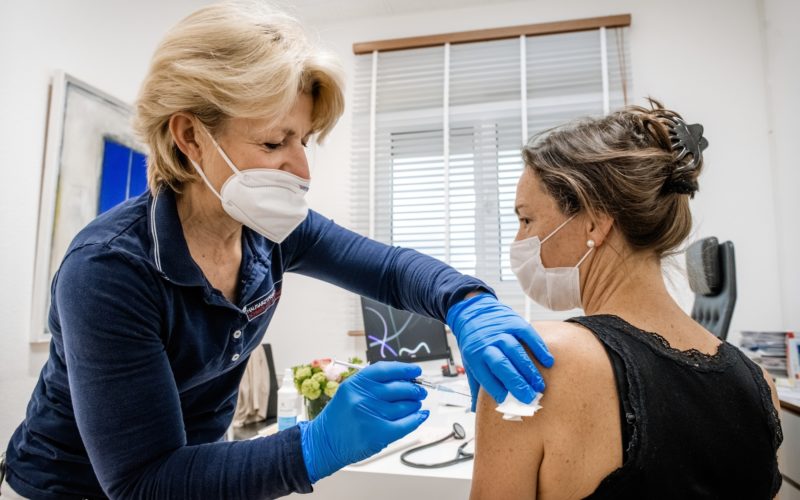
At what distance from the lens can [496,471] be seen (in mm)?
834

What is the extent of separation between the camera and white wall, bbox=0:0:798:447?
6.33ft

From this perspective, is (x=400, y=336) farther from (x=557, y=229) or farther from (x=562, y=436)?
(x=562, y=436)

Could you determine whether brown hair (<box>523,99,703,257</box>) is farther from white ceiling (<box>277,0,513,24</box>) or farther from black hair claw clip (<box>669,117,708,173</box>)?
white ceiling (<box>277,0,513,24</box>)

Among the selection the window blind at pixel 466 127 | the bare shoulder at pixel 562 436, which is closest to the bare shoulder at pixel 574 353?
the bare shoulder at pixel 562 436

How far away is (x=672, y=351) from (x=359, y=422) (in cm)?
54

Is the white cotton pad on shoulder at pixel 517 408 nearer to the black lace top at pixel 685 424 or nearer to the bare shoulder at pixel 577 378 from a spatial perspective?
the bare shoulder at pixel 577 378

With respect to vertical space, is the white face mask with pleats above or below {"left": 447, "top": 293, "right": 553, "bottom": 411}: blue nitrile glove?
above

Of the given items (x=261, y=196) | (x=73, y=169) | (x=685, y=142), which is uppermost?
(x=73, y=169)

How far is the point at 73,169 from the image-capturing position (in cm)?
213

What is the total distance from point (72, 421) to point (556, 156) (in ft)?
3.73

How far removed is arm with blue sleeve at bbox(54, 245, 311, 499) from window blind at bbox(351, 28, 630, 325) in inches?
99.0

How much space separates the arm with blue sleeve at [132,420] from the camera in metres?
0.74

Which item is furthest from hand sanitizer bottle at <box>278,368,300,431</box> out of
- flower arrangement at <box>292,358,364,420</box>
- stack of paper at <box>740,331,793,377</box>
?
stack of paper at <box>740,331,793,377</box>

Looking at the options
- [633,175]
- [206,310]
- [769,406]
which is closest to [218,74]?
[206,310]
